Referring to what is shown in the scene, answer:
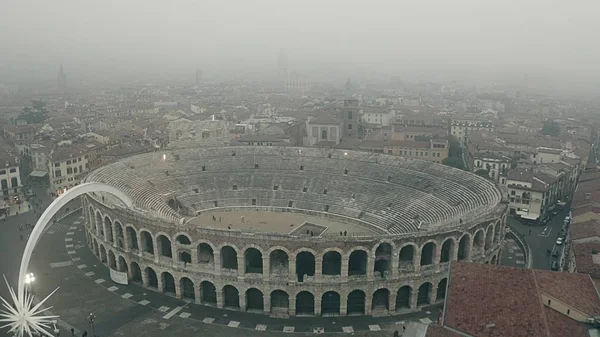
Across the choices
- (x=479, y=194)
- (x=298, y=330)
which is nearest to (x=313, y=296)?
(x=298, y=330)

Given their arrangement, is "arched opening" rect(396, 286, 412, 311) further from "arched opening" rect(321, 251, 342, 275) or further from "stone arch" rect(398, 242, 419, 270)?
"arched opening" rect(321, 251, 342, 275)

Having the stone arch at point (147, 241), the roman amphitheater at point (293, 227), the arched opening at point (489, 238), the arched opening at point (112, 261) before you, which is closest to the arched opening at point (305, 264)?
the roman amphitheater at point (293, 227)

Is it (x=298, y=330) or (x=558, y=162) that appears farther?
(x=558, y=162)

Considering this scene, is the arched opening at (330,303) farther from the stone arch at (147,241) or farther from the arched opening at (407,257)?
the stone arch at (147,241)

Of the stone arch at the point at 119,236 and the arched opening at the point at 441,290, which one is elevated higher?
the stone arch at the point at 119,236

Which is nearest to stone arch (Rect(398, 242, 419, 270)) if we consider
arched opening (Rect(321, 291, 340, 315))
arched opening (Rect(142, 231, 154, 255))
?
arched opening (Rect(321, 291, 340, 315))

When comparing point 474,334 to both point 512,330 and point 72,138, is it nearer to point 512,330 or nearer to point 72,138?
point 512,330
